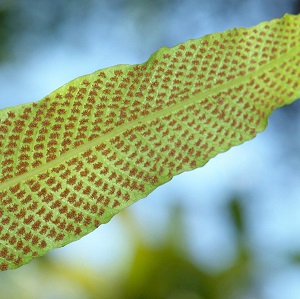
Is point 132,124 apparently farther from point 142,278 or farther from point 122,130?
point 142,278

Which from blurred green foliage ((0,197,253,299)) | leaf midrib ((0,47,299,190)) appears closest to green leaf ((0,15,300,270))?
leaf midrib ((0,47,299,190))

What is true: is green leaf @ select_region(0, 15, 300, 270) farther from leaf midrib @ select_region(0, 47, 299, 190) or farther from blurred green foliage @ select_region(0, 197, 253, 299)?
blurred green foliage @ select_region(0, 197, 253, 299)

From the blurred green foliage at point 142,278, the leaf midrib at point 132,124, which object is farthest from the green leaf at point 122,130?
the blurred green foliage at point 142,278

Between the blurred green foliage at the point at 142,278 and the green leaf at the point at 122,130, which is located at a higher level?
the green leaf at the point at 122,130

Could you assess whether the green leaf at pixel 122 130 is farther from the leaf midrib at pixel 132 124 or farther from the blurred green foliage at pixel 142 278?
the blurred green foliage at pixel 142 278

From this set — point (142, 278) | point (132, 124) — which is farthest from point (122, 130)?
point (142, 278)

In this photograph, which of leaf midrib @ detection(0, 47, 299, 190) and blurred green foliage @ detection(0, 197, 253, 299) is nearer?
leaf midrib @ detection(0, 47, 299, 190)

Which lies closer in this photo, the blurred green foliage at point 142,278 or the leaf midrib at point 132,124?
the leaf midrib at point 132,124

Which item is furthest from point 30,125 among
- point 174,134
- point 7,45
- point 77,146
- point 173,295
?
point 7,45
